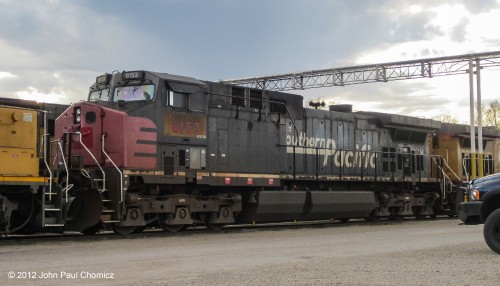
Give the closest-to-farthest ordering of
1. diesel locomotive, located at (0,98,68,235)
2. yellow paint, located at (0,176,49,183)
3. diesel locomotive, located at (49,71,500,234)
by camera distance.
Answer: yellow paint, located at (0,176,49,183) < diesel locomotive, located at (0,98,68,235) < diesel locomotive, located at (49,71,500,234)

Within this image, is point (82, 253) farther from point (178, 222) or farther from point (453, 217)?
point (453, 217)

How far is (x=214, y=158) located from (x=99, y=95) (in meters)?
3.35

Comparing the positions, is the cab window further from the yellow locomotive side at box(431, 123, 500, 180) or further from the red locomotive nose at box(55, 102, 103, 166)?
the yellow locomotive side at box(431, 123, 500, 180)

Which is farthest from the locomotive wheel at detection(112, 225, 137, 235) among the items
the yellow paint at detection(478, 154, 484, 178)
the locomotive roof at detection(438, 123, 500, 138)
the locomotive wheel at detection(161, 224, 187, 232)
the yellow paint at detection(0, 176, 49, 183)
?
the yellow paint at detection(478, 154, 484, 178)

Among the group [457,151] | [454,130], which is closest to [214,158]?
[457,151]

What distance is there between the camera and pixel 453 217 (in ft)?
79.5

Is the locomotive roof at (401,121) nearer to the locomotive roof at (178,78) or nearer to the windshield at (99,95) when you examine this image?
the locomotive roof at (178,78)

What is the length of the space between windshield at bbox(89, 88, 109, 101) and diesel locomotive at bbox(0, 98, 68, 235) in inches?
103

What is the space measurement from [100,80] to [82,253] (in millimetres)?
6054

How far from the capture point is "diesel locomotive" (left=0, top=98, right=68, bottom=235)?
37.8 feet

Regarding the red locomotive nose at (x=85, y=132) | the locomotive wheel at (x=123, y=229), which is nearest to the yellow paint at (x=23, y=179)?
the red locomotive nose at (x=85, y=132)

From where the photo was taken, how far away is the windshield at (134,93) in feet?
46.8

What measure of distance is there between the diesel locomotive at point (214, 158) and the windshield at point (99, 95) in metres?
0.03

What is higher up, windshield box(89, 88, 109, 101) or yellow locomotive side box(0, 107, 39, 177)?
windshield box(89, 88, 109, 101)
